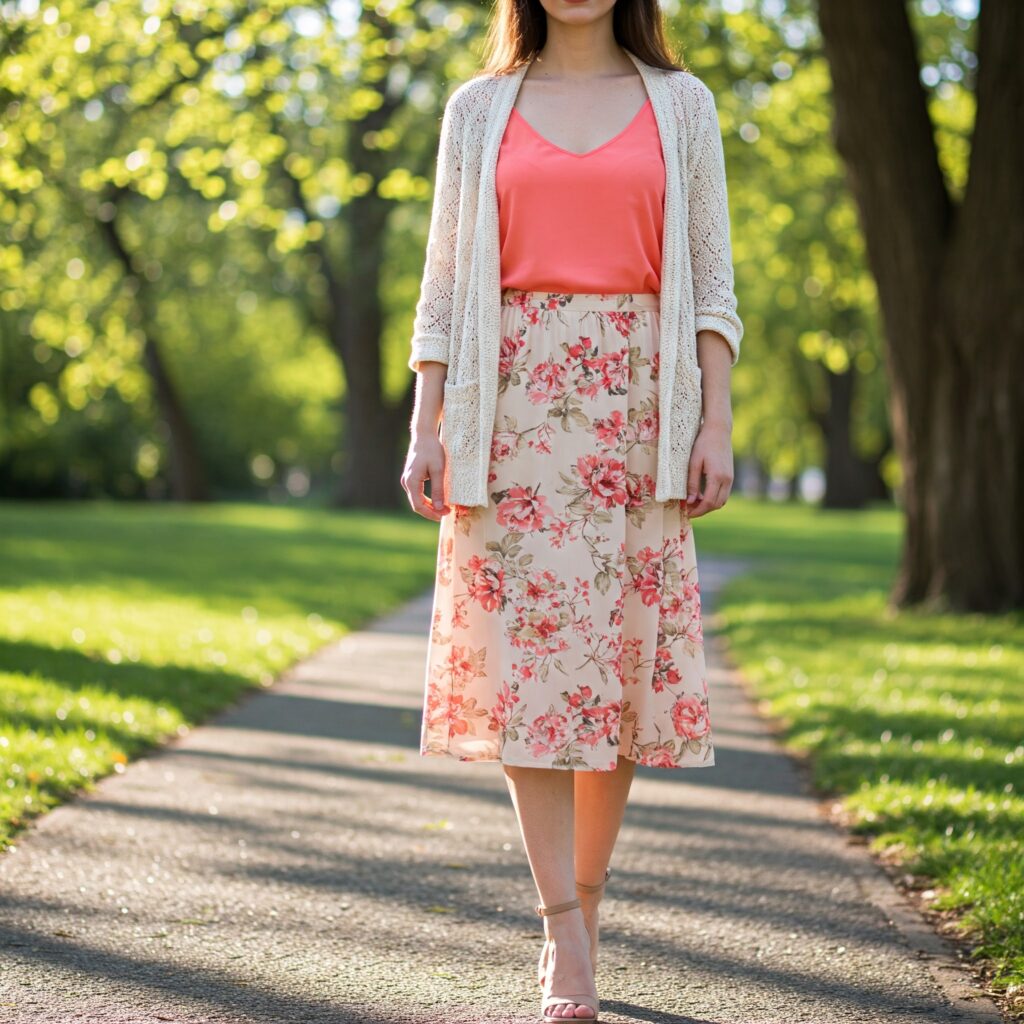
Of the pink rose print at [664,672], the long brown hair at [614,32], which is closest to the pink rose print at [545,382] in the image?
the pink rose print at [664,672]

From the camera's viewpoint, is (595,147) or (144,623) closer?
(595,147)

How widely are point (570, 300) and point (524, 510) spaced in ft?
1.50

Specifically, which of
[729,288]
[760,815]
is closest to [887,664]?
[760,815]

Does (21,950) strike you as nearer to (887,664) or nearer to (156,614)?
(887,664)

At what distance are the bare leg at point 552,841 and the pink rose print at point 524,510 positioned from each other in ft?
1.71

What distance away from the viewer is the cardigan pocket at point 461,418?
3318 millimetres

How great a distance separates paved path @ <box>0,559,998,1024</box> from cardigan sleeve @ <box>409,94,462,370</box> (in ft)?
4.63

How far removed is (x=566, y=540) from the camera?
130 inches

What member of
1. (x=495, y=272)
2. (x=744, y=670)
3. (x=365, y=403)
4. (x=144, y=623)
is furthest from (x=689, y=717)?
(x=365, y=403)

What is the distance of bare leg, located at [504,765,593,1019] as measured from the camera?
10.9 feet

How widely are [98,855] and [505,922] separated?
1.25 metres

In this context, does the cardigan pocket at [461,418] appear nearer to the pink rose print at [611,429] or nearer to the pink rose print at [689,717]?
the pink rose print at [611,429]

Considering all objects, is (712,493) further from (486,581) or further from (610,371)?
(486,581)

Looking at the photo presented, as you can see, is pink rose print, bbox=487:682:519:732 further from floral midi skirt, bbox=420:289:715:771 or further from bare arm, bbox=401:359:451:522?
bare arm, bbox=401:359:451:522
